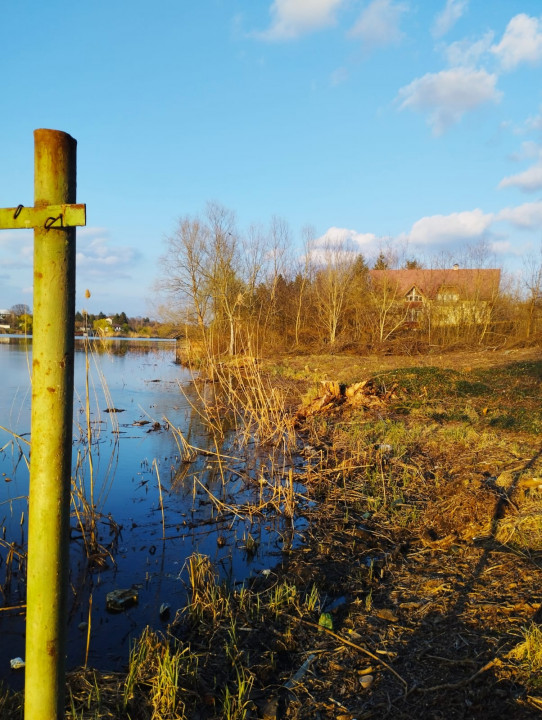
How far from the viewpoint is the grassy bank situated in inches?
90.2

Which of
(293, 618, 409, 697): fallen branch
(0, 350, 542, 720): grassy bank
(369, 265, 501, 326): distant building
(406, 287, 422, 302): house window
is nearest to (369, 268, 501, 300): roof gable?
(369, 265, 501, 326): distant building

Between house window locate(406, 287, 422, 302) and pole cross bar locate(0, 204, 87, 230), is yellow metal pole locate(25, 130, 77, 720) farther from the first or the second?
house window locate(406, 287, 422, 302)

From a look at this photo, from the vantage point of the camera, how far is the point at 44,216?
5.20 feet

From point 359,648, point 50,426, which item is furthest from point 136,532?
point 50,426

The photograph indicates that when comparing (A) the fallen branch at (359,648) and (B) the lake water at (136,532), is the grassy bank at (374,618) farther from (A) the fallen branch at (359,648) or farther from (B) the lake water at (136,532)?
(B) the lake water at (136,532)

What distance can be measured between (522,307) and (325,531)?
28.0m

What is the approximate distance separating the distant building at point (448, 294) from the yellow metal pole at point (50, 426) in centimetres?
2796

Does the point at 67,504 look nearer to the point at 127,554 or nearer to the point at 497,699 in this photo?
the point at 497,699

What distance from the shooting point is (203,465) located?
7.13 meters

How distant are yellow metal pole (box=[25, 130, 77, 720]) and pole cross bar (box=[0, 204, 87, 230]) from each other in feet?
0.06

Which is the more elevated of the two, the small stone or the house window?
the house window

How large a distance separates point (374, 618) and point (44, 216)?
294 centimetres

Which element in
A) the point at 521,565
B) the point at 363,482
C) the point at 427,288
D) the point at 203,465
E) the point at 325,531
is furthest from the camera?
the point at 427,288

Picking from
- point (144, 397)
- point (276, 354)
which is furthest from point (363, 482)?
point (276, 354)
